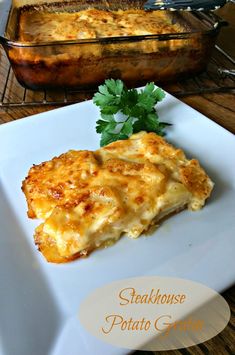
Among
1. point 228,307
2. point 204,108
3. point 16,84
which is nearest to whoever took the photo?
point 228,307

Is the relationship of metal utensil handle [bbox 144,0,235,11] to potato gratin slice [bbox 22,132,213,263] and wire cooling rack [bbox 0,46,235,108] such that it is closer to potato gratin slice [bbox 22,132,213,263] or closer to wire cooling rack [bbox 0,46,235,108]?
wire cooling rack [bbox 0,46,235,108]

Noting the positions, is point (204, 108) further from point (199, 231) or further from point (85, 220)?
point (85, 220)

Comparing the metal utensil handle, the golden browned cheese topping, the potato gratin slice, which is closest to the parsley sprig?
the potato gratin slice

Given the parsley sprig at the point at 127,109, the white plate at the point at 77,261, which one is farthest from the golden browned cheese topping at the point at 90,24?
the white plate at the point at 77,261

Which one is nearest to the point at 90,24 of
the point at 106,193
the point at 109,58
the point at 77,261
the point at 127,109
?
the point at 109,58

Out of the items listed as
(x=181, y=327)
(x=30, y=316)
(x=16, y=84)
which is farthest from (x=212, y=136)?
(x=16, y=84)
